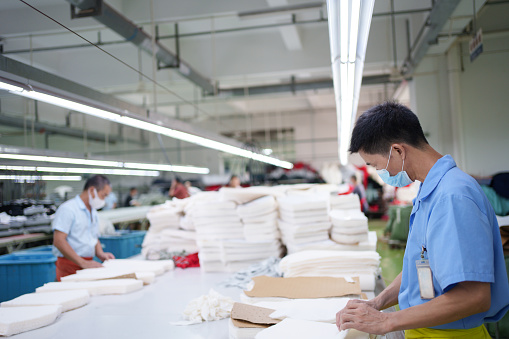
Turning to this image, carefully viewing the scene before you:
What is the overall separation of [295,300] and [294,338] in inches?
20.8

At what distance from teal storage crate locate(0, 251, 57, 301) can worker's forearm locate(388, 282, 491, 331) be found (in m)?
4.57

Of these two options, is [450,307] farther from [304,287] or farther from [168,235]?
[168,235]

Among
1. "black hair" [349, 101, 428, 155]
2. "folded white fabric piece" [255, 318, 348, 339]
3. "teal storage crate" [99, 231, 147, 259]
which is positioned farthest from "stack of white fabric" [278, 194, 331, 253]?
"teal storage crate" [99, 231, 147, 259]

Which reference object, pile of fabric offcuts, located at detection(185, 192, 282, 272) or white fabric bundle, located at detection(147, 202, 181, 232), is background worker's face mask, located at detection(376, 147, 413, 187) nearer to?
pile of fabric offcuts, located at detection(185, 192, 282, 272)

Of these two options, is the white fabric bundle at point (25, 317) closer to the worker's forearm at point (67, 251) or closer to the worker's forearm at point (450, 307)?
the worker's forearm at point (67, 251)

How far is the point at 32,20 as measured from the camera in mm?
2354

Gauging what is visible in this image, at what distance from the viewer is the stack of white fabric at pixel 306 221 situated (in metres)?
3.09

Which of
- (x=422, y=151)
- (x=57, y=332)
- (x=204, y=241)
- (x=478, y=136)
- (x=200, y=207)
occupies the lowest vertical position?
(x=57, y=332)

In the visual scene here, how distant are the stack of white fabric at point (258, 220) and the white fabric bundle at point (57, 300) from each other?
1.26 meters

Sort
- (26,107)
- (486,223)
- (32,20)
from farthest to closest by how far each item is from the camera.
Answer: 1. (26,107)
2. (32,20)
3. (486,223)

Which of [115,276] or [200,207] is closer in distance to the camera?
[115,276]

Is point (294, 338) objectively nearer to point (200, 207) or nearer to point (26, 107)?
point (200, 207)

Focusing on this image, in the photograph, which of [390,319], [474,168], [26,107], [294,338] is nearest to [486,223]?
[390,319]

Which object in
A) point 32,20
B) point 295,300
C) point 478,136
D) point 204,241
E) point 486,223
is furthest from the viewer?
point 478,136
